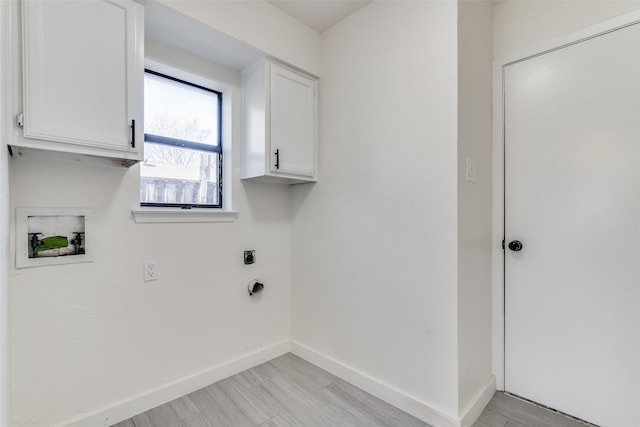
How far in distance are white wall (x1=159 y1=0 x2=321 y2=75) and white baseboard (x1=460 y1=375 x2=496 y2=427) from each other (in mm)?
2438

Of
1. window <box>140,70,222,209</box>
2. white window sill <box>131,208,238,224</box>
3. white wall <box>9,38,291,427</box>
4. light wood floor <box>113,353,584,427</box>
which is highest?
window <box>140,70,222,209</box>

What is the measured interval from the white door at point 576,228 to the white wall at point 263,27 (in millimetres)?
1412

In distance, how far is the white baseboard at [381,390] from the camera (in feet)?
5.46

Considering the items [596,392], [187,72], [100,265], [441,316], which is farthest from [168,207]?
[596,392]

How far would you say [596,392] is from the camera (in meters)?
1.67

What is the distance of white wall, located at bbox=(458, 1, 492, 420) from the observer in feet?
Result: 5.44

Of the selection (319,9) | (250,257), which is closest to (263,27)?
(319,9)

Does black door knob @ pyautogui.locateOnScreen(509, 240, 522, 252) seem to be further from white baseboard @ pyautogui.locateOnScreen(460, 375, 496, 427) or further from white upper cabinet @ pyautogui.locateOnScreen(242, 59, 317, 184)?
white upper cabinet @ pyautogui.locateOnScreen(242, 59, 317, 184)

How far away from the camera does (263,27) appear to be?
2.00 m

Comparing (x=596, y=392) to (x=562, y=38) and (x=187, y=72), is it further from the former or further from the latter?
(x=187, y=72)

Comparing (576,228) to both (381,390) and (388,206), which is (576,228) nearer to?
(388,206)

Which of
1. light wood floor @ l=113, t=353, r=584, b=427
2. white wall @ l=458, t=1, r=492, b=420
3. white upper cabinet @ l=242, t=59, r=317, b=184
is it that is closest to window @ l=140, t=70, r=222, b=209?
white upper cabinet @ l=242, t=59, r=317, b=184

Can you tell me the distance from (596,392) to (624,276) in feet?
2.20

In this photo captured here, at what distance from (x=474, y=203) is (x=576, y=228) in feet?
1.92
